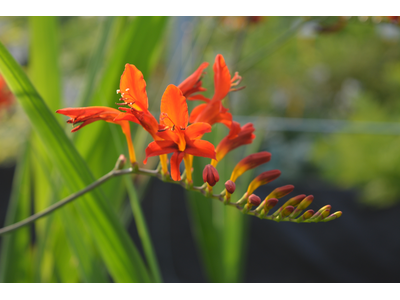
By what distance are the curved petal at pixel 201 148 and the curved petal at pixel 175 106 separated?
1 cm

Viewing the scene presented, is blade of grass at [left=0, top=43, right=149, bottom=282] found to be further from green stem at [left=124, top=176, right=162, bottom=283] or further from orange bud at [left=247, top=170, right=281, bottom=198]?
orange bud at [left=247, top=170, right=281, bottom=198]

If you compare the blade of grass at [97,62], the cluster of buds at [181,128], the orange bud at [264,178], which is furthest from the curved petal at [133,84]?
the blade of grass at [97,62]

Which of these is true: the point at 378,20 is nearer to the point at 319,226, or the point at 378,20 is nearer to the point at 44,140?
the point at 44,140

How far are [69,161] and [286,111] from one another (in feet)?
9.99

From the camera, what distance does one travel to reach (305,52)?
9.85 ft

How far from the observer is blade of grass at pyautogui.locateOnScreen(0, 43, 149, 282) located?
0.27 meters

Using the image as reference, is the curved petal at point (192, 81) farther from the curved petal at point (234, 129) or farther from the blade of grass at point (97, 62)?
the blade of grass at point (97, 62)

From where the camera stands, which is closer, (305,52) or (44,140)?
(44,140)

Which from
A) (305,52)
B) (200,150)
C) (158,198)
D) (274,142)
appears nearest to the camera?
(200,150)

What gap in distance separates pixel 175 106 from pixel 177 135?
0.07ft

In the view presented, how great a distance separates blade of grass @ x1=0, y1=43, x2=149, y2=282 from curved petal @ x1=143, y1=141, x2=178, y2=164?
0.34ft

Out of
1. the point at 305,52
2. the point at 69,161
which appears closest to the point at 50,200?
the point at 69,161

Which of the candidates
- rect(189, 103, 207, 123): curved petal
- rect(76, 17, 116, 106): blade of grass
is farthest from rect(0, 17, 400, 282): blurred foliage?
rect(189, 103, 207, 123): curved petal

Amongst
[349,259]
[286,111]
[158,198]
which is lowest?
[349,259]
